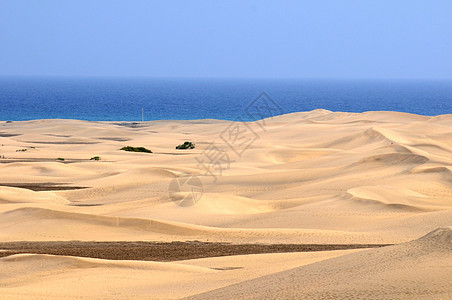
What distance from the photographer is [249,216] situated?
19234 mm

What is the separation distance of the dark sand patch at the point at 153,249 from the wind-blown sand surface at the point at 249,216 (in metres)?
0.57

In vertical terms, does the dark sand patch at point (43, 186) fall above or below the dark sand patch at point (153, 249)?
below

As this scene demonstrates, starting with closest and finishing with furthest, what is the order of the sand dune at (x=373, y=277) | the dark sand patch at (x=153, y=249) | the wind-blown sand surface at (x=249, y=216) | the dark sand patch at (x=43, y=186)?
the sand dune at (x=373, y=277) < the wind-blown sand surface at (x=249, y=216) < the dark sand patch at (x=153, y=249) < the dark sand patch at (x=43, y=186)

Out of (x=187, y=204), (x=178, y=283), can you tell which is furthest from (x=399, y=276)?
(x=187, y=204)

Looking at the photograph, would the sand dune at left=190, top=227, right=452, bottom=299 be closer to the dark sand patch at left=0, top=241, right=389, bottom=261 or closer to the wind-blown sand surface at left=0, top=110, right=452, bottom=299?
the wind-blown sand surface at left=0, top=110, right=452, bottom=299

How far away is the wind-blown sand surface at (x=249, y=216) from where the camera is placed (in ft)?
29.0

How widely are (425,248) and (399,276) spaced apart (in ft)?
4.42

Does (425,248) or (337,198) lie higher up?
(425,248)

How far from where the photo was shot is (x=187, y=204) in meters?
21.0

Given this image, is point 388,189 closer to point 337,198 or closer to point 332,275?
point 337,198

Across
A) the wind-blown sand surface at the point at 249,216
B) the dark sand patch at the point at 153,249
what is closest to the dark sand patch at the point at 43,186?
the wind-blown sand surface at the point at 249,216

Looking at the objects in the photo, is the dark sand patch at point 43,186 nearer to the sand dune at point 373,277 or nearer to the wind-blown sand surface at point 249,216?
the wind-blown sand surface at point 249,216

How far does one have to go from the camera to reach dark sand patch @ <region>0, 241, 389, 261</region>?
13750 mm

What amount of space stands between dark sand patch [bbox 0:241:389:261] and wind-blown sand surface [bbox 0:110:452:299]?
1.88 ft
